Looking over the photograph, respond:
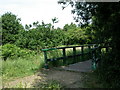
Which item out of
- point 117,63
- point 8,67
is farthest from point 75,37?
point 117,63

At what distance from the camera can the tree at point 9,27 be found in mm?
10105

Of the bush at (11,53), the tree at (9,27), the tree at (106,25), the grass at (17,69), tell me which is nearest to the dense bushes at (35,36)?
the tree at (9,27)

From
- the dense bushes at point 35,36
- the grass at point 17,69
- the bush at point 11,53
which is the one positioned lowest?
the grass at point 17,69

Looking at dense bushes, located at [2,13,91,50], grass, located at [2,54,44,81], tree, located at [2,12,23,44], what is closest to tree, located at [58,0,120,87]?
grass, located at [2,54,44,81]

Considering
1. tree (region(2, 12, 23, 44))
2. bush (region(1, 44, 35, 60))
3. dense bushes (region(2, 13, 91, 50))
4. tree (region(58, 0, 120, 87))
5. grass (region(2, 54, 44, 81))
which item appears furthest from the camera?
tree (region(2, 12, 23, 44))

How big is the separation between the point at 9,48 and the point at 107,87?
5707 mm

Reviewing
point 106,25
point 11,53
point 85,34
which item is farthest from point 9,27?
point 106,25

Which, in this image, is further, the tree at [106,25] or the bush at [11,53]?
the bush at [11,53]

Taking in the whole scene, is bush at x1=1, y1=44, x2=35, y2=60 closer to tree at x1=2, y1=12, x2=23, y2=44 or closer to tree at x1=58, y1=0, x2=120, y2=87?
tree at x1=2, y1=12, x2=23, y2=44

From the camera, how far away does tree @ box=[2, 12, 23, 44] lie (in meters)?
10.1

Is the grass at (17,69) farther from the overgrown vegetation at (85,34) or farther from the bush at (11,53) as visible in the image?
the bush at (11,53)

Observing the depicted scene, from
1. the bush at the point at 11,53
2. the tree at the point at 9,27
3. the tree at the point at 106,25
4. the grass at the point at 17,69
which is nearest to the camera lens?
the tree at the point at 106,25

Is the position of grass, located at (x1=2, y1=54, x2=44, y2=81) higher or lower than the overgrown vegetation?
lower

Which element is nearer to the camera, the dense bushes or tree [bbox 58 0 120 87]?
tree [bbox 58 0 120 87]
